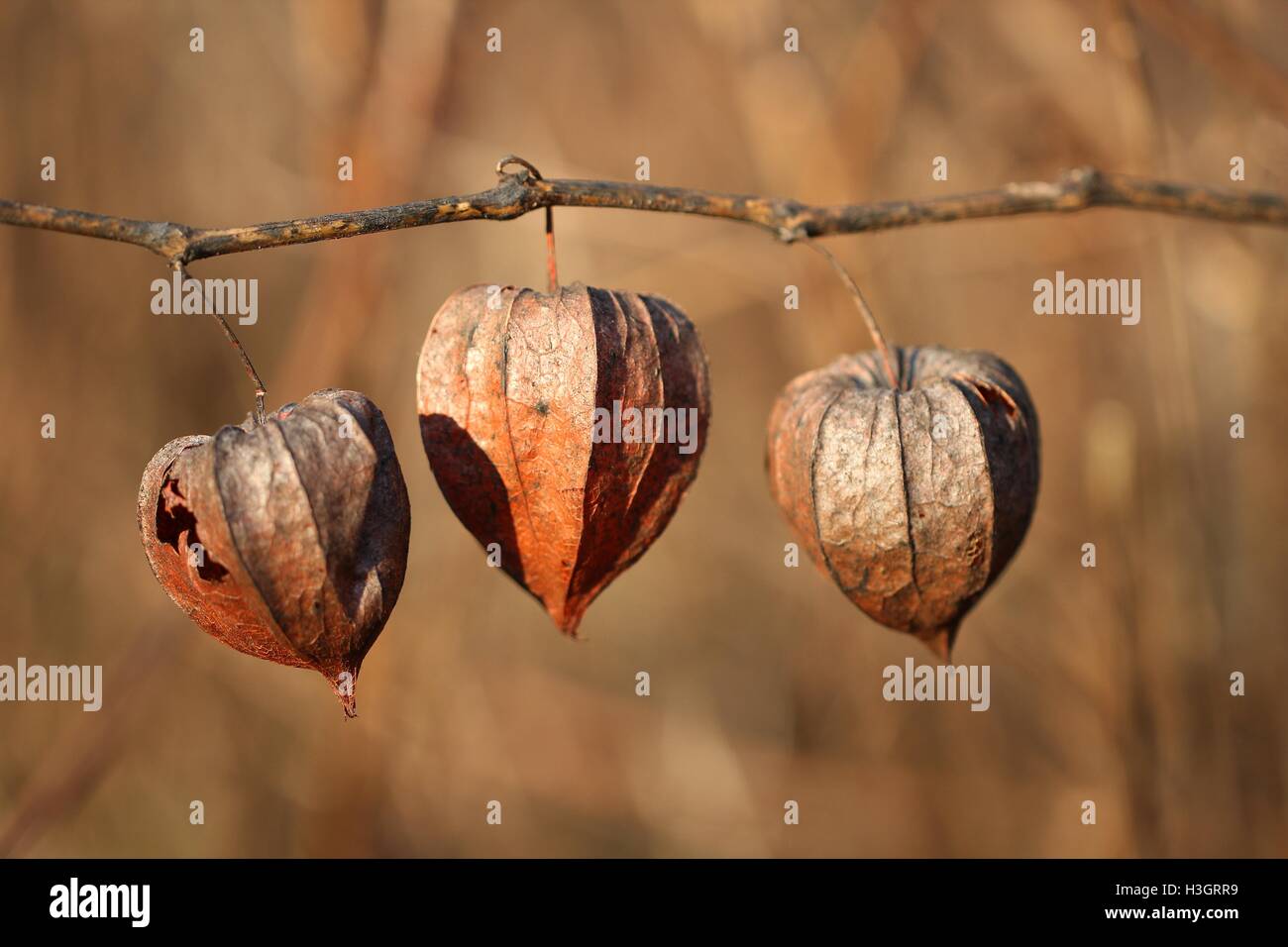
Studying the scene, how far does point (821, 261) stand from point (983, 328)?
1332 mm

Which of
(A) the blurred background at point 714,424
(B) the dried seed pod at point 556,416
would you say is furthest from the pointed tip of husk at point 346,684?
(A) the blurred background at point 714,424

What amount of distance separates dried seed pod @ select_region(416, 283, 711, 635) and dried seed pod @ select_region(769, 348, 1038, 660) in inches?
10.8

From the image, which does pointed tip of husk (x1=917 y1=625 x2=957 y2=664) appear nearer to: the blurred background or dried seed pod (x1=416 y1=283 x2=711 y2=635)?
dried seed pod (x1=416 y1=283 x2=711 y2=635)

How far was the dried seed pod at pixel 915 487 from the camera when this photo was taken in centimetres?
208

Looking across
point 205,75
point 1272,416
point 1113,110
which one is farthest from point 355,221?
point 205,75

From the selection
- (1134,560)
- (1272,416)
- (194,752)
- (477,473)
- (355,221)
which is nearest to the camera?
(355,221)

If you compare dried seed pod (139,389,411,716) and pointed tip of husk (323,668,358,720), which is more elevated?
dried seed pod (139,389,411,716)

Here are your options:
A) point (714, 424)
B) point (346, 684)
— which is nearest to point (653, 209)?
point (346, 684)

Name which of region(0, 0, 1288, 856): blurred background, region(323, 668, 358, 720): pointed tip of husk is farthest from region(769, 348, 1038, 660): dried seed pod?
region(0, 0, 1288, 856): blurred background

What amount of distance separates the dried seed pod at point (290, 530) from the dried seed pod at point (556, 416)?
0.19 m

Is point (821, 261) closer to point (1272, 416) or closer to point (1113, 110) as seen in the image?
point (1113, 110)

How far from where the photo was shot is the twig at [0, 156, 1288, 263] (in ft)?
5.60

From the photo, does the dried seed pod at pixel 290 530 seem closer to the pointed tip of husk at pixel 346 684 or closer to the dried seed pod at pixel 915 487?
the pointed tip of husk at pixel 346 684

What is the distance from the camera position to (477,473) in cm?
202
